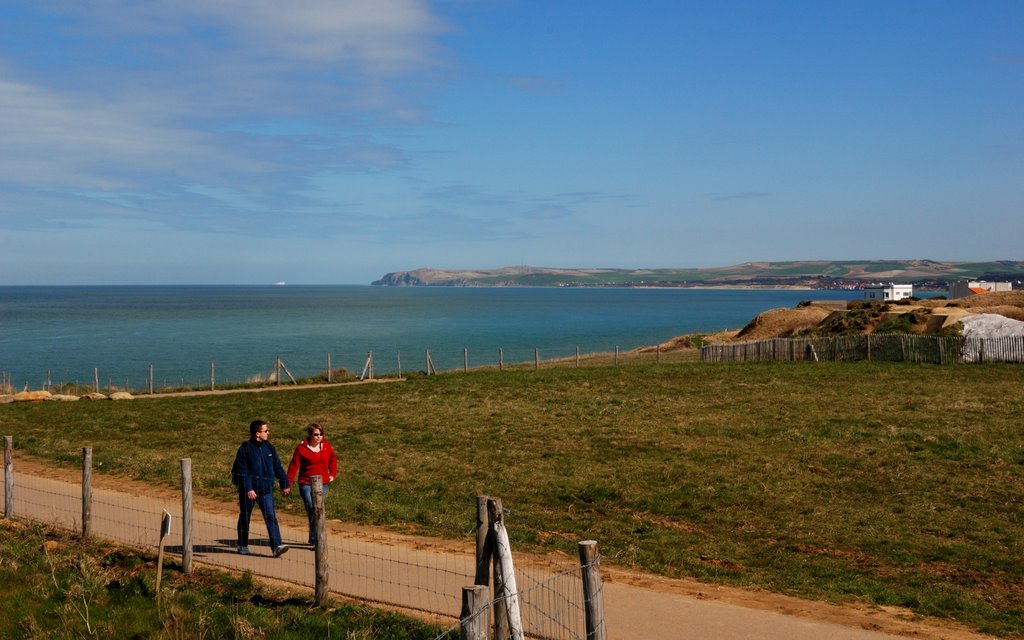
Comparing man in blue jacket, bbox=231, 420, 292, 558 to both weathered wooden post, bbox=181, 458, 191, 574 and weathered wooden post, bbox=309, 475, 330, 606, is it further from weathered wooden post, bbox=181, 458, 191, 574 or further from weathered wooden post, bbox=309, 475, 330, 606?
weathered wooden post, bbox=309, 475, 330, 606

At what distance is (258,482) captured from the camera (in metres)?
13.3

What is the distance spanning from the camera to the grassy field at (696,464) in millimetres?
13875

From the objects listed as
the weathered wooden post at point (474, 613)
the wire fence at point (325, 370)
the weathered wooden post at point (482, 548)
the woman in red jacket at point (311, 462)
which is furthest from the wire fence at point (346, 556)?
the wire fence at point (325, 370)

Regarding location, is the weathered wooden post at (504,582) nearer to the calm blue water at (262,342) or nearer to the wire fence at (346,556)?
the wire fence at (346,556)

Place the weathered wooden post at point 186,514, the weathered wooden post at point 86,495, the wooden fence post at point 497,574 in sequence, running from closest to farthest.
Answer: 1. the wooden fence post at point 497,574
2. the weathered wooden post at point 186,514
3. the weathered wooden post at point 86,495

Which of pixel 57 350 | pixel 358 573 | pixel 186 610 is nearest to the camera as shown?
pixel 186 610

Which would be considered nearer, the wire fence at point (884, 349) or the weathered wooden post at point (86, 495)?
the weathered wooden post at point (86, 495)

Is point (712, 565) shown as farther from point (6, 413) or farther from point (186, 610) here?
point (6, 413)

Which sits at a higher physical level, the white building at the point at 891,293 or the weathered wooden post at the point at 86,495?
the white building at the point at 891,293

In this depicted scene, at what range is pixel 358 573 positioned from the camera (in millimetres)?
12328

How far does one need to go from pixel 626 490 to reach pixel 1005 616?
843 centimetres

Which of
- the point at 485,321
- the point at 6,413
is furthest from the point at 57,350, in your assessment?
the point at 485,321

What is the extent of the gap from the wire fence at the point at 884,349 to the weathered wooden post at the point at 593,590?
1569 inches

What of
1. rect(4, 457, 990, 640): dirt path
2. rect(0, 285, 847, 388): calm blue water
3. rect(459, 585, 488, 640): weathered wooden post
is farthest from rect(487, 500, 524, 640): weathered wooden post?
rect(0, 285, 847, 388): calm blue water
